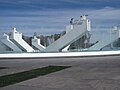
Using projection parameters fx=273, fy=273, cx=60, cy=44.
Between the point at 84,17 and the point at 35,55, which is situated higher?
the point at 84,17

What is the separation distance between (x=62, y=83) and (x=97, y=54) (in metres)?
23.9

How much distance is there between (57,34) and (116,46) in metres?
11.3

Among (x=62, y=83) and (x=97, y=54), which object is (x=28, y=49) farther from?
(x=62, y=83)

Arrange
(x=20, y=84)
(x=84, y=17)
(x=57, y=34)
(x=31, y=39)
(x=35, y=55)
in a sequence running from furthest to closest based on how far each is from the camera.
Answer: (x=31, y=39)
(x=57, y=34)
(x=84, y=17)
(x=35, y=55)
(x=20, y=84)

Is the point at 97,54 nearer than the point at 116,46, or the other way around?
the point at 97,54

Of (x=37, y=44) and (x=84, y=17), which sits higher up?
(x=84, y=17)

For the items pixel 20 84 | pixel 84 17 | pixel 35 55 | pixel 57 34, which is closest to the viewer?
pixel 20 84

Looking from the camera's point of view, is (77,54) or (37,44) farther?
(37,44)

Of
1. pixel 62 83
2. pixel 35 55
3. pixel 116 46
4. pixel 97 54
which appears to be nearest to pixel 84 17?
pixel 97 54

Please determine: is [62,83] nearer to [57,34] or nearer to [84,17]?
[84,17]

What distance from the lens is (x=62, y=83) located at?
37.7ft

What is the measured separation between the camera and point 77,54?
34094 mm

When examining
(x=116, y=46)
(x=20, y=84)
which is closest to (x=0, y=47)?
(x=116, y=46)

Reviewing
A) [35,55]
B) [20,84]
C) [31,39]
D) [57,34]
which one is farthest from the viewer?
[31,39]
